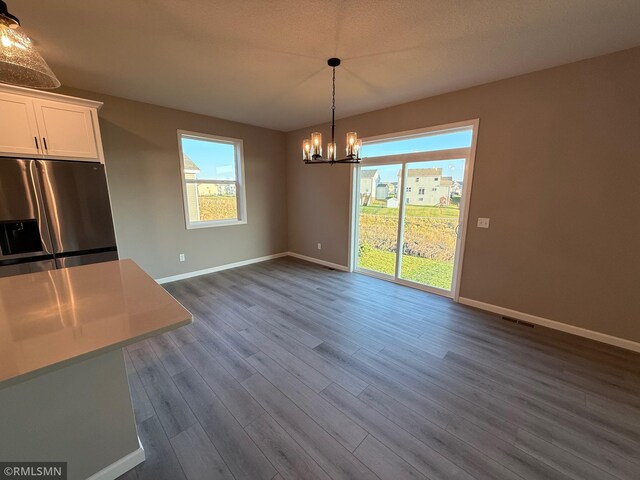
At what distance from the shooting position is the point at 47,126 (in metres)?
2.45

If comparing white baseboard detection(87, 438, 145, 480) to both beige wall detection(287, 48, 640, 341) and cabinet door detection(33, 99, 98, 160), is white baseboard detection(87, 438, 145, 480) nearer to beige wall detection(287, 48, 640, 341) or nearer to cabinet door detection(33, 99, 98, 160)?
cabinet door detection(33, 99, 98, 160)

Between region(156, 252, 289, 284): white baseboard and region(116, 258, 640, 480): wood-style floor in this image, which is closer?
region(116, 258, 640, 480): wood-style floor

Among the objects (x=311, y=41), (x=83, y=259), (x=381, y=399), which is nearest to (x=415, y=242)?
(x=381, y=399)

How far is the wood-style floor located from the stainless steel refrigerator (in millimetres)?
1352

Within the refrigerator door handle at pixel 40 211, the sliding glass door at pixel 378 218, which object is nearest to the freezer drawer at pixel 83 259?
the refrigerator door handle at pixel 40 211

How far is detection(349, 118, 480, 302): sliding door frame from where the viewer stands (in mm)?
3160

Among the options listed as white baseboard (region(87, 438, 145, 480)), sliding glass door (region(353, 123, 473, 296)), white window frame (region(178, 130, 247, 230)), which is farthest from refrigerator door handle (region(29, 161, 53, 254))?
sliding glass door (region(353, 123, 473, 296))

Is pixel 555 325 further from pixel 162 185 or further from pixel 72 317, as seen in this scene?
pixel 162 185

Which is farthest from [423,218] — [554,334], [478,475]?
[478,475]

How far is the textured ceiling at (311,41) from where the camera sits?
1.76 metres

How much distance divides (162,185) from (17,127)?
5.41 ft

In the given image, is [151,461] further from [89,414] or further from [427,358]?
[427,358]

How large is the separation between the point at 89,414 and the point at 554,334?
12.9 feet

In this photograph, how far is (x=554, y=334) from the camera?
2.66 m
